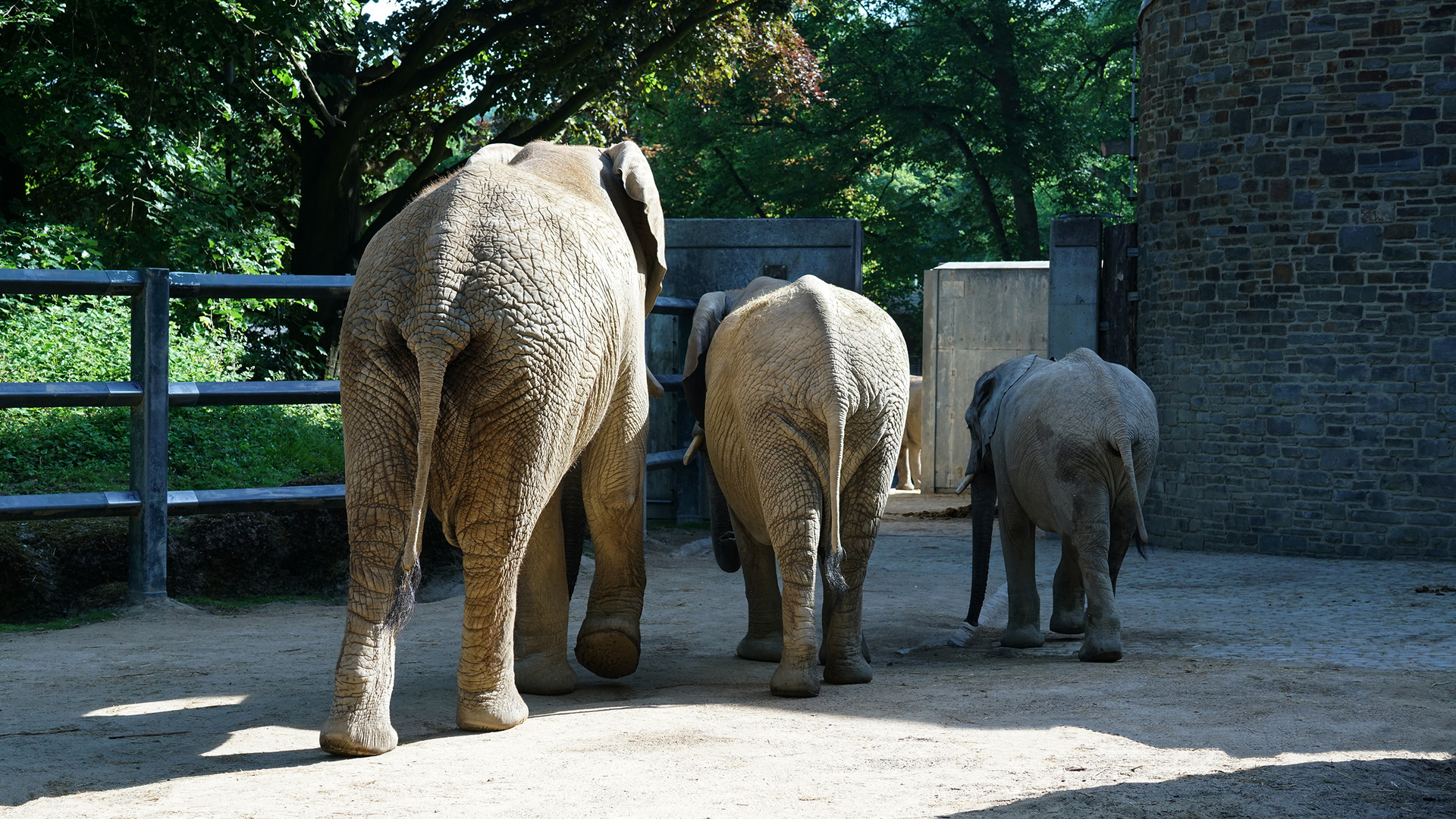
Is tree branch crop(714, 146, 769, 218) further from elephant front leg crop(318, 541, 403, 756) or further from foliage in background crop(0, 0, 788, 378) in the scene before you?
elephant front leg crop(318, 541, 403, 756)

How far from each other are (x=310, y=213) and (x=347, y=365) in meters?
14.0

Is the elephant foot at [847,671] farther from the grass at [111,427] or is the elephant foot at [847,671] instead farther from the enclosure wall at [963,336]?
the enclosure wall at [963,336]

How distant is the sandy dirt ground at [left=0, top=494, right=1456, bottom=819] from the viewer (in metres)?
3.71

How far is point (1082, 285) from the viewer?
14211 millimetres

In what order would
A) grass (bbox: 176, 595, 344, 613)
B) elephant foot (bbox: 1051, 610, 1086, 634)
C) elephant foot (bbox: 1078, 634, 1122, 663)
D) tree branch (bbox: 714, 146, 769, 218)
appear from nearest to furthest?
elephant foot (bbox: 1078, 634, 1122, 663), grass (bbox: 176, 595, 344, 613), elephant foot (bbox: 1051, 610, 1086, 634), tree branch (bbox: 714, 146, 769, 218)

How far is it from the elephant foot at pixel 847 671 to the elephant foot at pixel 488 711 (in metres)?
1.58

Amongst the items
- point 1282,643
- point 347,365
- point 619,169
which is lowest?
point 1282,643

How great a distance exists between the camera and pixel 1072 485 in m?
6.93

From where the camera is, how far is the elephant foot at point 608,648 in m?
5.42

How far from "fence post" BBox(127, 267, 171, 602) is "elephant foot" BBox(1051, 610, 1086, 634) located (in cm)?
494

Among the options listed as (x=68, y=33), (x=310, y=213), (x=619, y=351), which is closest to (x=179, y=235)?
(x=68, y=33)

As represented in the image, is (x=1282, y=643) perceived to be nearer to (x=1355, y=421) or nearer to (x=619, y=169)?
(x=619, y=169)

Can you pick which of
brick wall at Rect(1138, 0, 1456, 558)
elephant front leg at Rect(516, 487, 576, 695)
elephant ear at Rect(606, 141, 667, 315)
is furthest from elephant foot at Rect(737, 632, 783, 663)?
brick wall at Rect(1138, 0, 1456, 558)

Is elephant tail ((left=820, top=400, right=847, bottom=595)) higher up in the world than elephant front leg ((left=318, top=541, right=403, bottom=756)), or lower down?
higher up
